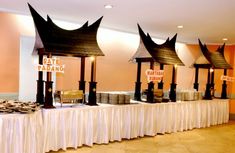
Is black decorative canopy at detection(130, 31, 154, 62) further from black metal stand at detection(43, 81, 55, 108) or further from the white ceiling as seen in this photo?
black metal stand at detection(43, 81, 55, 108)

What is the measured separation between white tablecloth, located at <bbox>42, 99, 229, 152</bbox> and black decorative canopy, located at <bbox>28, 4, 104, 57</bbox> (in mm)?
→ 937

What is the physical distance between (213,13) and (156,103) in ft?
6.99

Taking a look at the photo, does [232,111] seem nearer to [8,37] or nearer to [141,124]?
[141,124]

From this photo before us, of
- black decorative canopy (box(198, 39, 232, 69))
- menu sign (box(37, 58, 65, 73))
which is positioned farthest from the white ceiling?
menu sign (box(37, 58, 65, 73))

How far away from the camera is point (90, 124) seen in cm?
443

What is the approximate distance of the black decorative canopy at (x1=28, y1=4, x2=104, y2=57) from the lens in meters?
4.00

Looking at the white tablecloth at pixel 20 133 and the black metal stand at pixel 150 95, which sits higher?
the black metal stand at pixel 150 95

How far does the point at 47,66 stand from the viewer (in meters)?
4.02

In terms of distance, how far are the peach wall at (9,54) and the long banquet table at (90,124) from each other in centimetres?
157

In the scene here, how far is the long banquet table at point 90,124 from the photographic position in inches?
134

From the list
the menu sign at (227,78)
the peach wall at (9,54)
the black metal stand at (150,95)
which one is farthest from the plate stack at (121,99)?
the menu sign at (227,78)

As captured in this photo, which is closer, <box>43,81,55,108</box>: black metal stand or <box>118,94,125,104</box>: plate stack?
<box>43,81,55,108</box>: black metal stand

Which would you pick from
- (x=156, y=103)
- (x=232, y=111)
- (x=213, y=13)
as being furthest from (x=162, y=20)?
(x=232, y=111)

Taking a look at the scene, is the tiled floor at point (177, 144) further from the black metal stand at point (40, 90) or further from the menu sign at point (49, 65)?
the menu sign at point (49, 65)
